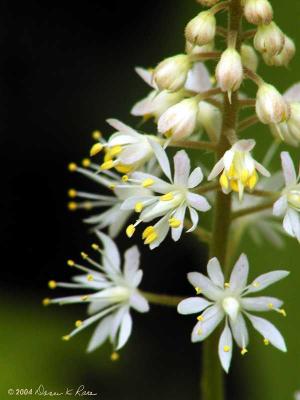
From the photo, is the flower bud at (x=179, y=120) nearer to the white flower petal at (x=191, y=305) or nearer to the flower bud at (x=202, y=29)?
the flower bud at (x=202, y=29)

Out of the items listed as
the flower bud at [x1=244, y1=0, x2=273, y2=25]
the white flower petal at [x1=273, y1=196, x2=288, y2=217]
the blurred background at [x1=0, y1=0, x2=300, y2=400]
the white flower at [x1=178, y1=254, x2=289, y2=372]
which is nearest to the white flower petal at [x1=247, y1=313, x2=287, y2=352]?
the white flower at [x1=178, y1=254, x2=289, y2=372]

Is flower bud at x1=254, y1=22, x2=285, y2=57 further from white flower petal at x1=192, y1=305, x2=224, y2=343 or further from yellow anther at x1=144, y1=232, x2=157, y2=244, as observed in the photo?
white flower petal at x1=192, y1=305, x2=224, y2=343

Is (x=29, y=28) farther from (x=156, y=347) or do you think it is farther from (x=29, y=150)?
(x=156, y=347)

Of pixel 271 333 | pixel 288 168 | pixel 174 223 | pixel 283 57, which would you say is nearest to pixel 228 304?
pixel 271 333

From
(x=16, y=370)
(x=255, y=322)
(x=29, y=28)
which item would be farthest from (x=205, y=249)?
(x=255, y=322)

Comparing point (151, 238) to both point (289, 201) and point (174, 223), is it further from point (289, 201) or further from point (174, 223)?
point (289, 201)

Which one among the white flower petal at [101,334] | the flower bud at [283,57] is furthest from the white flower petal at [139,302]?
the flower bud at [283,57]
